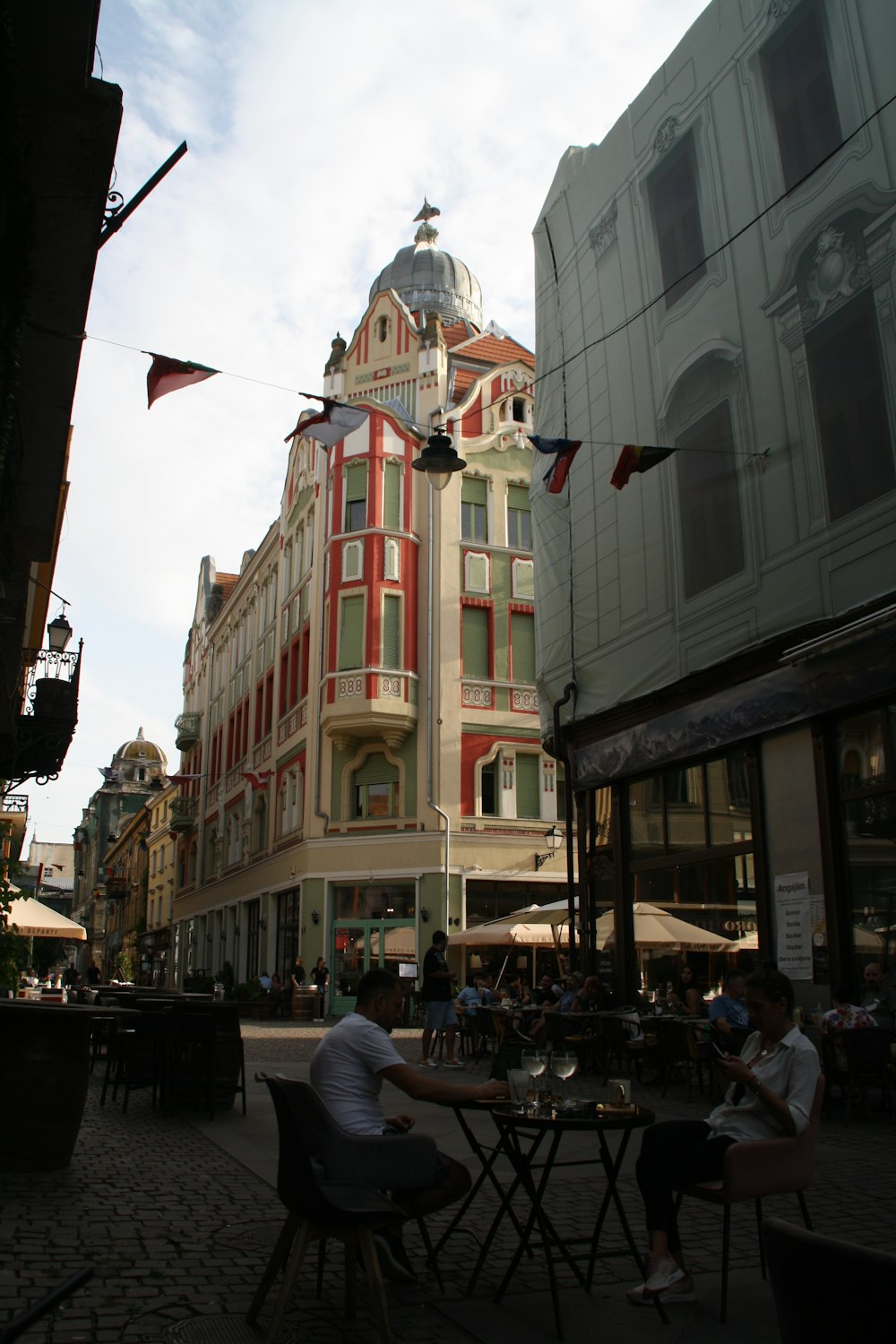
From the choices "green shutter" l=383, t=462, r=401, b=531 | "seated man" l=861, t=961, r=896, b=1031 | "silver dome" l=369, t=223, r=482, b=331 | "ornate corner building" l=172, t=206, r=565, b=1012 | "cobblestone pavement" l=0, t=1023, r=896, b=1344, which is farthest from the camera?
"silver dome" l=369, t=223, r=482, b=331

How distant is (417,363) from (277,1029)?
68.2ft

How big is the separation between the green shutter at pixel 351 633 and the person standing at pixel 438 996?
17573 mm

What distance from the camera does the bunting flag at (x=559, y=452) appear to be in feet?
47.2

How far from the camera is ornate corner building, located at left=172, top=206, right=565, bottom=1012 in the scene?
31.4 m

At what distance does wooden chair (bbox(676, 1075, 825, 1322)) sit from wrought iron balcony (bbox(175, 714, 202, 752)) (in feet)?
178

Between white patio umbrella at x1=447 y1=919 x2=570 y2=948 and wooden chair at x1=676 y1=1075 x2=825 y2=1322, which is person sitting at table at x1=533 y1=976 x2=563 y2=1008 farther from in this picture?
wooden chair at x1=676 y1=1075 x2=825 y2=1322

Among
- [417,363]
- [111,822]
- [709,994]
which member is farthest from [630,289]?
[111,822]

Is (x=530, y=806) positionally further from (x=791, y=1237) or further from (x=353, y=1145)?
(x=791, y=1237)

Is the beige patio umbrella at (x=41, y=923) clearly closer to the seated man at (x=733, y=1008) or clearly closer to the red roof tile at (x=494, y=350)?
the seated man at (x=733, y=1008)

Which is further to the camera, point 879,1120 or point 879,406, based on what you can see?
point 879,406

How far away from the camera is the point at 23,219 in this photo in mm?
8844

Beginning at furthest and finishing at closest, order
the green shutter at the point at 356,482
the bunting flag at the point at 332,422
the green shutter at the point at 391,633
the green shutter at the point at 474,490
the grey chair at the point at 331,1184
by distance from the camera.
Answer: the green shutter at the point at 474,490 < the green shutter at the point at 356,482 < the green shutter at the point at 391,633 < the bunting flag at the point at 332,422 < the grey chair at the point at 331,1184

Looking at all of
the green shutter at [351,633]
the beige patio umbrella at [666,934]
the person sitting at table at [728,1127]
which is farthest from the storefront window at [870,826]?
the green shutter at [351,633]

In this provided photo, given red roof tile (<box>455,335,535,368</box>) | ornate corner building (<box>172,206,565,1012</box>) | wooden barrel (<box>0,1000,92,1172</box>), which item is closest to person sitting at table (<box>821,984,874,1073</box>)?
wooden barrel (<box>0,1000,92,1172</box>)
